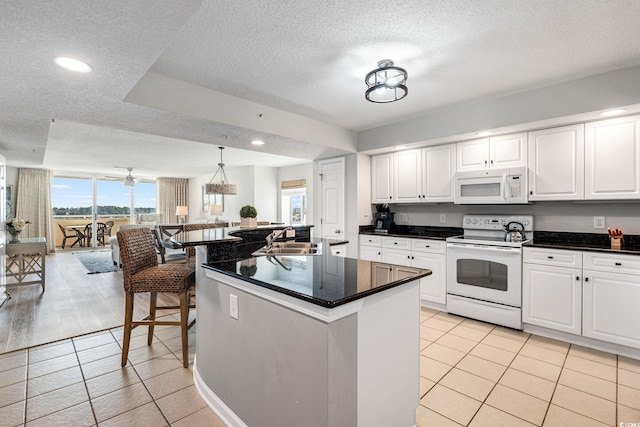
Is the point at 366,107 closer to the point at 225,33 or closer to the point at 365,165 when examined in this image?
the point at 365,165

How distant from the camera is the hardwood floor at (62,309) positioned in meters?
2.95

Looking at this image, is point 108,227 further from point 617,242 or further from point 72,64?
point 617,242

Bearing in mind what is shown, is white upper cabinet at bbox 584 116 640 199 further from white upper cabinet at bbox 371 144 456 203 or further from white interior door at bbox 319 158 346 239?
white interior door at bbox 319 158 346 239

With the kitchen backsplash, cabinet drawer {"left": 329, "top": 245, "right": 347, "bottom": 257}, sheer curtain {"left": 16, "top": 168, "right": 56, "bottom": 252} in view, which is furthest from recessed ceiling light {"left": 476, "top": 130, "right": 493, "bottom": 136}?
sheer curtain {"left": 16, "top": 168, "right": 56, "bottom": 252}

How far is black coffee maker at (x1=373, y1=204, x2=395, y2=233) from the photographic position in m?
4.46

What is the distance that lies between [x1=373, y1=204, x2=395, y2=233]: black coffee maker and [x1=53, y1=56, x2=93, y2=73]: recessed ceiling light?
3.57 metres

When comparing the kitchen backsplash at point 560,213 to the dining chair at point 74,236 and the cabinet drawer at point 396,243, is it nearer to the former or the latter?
the cabinet drawer at point 396,243

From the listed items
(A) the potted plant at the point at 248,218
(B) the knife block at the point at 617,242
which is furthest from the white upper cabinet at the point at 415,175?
(A) the potted plant at the point at 248,218

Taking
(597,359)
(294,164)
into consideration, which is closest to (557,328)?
(597,359)

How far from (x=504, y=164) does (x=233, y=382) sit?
3.40m

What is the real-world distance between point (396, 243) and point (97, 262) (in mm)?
6660

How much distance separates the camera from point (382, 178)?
14.6 ft

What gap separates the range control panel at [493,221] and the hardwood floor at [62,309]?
405cm

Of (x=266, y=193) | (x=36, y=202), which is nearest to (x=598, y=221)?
(x=266, y=193)
